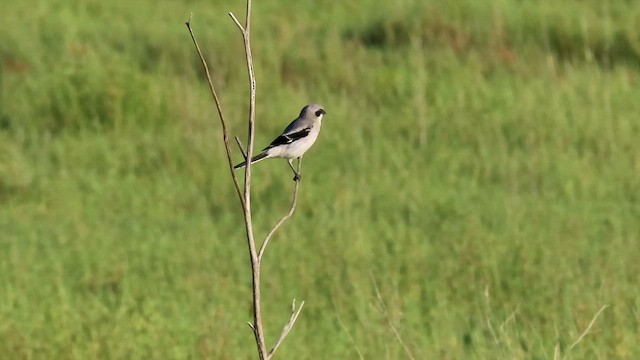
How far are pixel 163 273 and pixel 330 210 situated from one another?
1.64 metres

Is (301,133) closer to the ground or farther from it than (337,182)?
farther from it

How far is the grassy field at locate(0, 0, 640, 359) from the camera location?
22.2ft

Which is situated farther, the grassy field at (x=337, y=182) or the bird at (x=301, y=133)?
the grassy field at (x=337, y=182)

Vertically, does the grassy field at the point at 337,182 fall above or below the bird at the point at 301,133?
below

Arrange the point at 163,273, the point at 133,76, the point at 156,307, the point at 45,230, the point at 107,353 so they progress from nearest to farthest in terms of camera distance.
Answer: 1. the point at 107,353
2. the point at 156,307
3. the point at 163,273
4. the point at 45,230
5. the point at 133,76

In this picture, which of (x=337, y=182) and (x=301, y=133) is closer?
(x=301, y=133)

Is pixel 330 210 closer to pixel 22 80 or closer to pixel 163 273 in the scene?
pixel 163 273

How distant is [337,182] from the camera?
955 cm

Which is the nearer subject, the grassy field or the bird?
the bird

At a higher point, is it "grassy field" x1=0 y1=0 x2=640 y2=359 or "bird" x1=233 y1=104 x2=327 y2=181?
"bird" x1=233 y1=104 x2=327 y2=181

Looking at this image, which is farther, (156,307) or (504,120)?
(504,120)

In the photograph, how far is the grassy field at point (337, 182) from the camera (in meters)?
6.77

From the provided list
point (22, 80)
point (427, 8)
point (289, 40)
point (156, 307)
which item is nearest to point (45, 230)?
point (156, 307)

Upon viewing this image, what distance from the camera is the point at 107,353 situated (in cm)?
642
